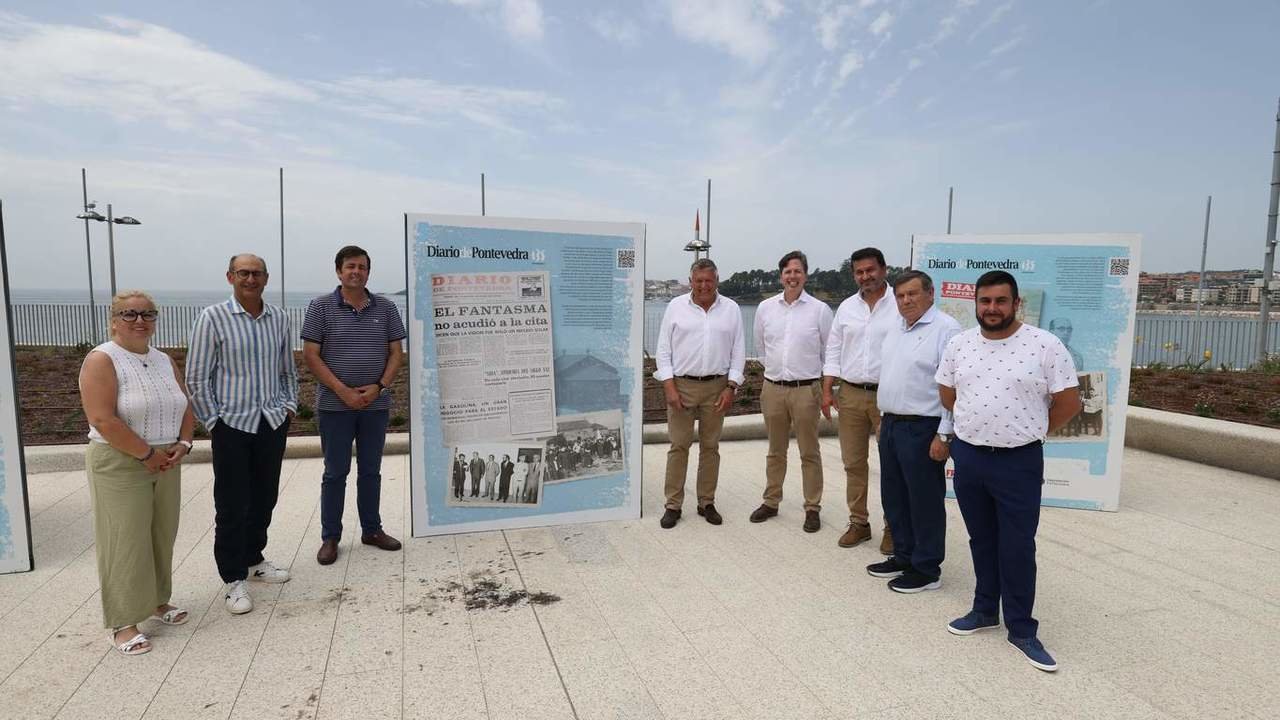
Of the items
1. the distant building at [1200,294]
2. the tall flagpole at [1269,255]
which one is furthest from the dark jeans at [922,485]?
the distant building at [1200,294]

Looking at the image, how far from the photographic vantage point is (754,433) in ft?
26.1

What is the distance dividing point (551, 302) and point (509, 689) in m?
2.59

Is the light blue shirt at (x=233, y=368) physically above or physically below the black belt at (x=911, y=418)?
above

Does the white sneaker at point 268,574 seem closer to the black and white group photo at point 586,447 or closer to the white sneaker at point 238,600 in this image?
the white sneaker at point 238,600

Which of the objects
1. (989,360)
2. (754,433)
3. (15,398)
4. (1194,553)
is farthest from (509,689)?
(754,433)

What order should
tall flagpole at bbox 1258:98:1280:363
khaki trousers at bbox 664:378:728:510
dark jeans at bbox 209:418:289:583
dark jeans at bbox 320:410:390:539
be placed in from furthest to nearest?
tall flagpole at bbox 1258:98:1280:363, khaki trousers at bbox 664:378:728:510, dark jeans at bbox 320:410:390:539, dark jeans at bbox 209:418:289:583

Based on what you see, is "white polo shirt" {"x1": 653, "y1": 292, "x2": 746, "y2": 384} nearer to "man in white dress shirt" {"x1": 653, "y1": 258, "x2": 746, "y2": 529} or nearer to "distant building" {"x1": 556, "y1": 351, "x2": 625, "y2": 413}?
"man in white dress shirt" {"x1": 653, "y1": 258, "x2": 746, "y2": 529}

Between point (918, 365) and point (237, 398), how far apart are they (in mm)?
3510

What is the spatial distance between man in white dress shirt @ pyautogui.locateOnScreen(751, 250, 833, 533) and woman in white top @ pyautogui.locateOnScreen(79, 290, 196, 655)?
3.44 m

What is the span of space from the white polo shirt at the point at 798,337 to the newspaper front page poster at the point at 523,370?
927 mm

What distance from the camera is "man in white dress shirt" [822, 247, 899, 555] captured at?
4355mm

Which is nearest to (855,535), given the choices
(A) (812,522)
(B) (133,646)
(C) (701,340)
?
(A) (812,522)

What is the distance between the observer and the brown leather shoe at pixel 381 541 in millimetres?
4430

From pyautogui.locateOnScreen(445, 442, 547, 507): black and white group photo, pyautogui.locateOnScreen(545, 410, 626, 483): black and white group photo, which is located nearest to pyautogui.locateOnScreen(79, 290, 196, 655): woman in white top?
pyautogui.locateOnScreen(445, 442, 547, 507): black and white group photo
